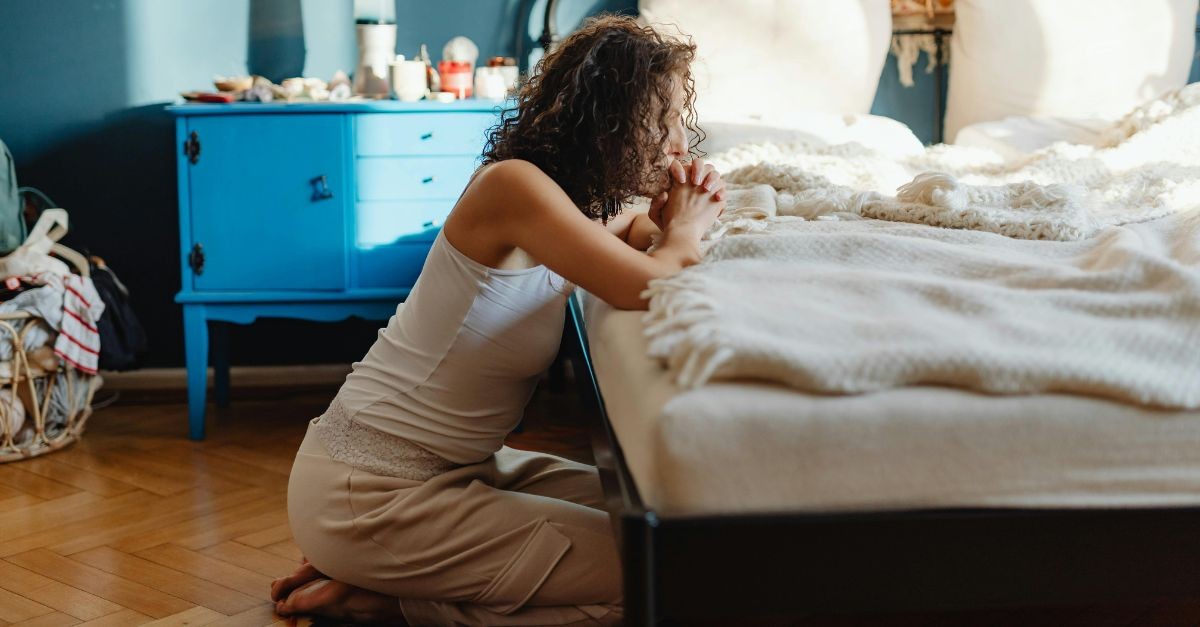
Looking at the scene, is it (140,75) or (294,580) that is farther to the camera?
(140,75)

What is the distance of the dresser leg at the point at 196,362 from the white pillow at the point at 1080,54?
219cm

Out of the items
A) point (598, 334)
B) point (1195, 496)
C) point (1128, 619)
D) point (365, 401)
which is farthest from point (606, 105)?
point (1128, 619)

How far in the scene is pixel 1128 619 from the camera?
168 cm

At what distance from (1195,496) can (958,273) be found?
1.35 feet

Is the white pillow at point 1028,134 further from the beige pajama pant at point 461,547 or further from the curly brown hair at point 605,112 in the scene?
the beige pajama pant at point 461,547

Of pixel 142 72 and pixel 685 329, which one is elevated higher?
pixel 142 72

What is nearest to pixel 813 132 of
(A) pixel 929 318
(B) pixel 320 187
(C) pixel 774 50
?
(C) pixel 774 50

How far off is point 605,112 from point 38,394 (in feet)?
5.90

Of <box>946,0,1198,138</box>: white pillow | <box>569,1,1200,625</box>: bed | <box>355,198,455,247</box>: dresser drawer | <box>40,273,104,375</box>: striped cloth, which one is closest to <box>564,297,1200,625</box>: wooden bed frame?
<box>569,1,1200,625</box>: bed

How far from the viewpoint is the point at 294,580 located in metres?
1.71

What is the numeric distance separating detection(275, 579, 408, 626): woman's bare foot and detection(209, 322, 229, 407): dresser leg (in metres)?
1.57

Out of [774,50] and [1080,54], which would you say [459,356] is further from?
[1080,54]

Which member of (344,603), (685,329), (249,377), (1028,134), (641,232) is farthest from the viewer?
(249,377)

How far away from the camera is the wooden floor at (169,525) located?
5.61 ft
